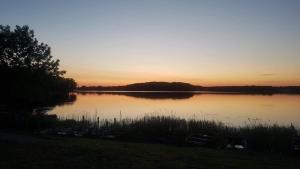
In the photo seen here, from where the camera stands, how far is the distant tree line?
3747cm

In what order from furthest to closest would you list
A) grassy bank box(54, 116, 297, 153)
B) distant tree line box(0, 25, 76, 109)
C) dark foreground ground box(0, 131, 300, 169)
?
distant tree line box(0, 25, 76, 109)
grassy bank box(54, 116, 297, 153)
dark foreground ground box(0, 131, 300, 169)

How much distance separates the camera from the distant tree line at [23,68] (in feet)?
123

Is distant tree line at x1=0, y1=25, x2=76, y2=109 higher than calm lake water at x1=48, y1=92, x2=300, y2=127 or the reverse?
higher

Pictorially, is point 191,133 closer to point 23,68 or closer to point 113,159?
point 113,159

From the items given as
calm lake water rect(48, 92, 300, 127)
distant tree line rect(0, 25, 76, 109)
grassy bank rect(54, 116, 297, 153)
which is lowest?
calm lake water rect(48, 92, 300, 127)

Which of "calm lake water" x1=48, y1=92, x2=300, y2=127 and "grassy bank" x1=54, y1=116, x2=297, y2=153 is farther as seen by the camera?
"calm lake water" x1=48, y1=92, x2=300, y2=127

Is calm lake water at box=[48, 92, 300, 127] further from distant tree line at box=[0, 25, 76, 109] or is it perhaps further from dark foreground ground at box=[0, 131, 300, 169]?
dark foreground ground at box=[0, 131, 300, 169]

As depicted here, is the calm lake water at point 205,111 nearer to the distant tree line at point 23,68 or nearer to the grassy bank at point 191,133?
the distant tree line at point 23,68

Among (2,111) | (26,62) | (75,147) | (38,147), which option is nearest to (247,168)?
(75,147)

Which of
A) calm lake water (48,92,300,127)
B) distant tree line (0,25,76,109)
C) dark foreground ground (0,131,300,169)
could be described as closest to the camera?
dark foreground ground (0,131,300,169)

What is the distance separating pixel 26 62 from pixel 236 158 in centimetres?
2920

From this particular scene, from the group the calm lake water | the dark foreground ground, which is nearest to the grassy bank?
the dark foreground ground

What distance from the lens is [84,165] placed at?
1376 centimetres

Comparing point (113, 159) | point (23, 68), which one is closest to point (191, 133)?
point (113, 159)
